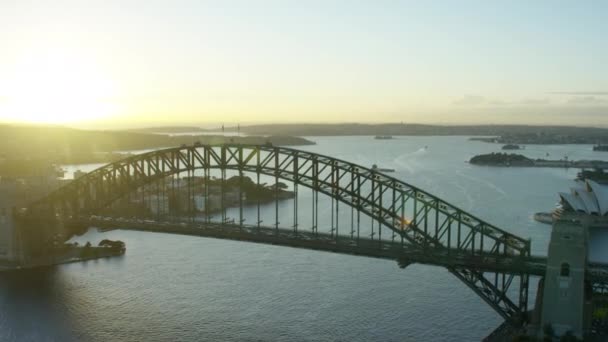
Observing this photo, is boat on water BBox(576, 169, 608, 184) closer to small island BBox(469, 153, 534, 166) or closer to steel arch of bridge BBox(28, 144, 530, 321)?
small island BBox(469, 153, 534, 166)

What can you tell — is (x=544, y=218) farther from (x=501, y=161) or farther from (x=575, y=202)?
(x=501, y=161)

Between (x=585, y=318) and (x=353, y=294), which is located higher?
(x=585, y=318)

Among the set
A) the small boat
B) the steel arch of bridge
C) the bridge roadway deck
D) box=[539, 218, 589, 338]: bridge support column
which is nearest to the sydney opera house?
the small boat

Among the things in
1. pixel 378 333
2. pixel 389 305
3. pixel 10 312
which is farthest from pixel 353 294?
pixel 10 312

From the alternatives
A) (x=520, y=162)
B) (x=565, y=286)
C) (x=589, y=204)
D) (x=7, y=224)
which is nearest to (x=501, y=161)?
(x=520, y=162)

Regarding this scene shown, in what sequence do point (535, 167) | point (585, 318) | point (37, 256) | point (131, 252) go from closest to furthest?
1. point (585, 318)
2. point (37, 256)
3. point (131, 252)
4. point (535, 167)

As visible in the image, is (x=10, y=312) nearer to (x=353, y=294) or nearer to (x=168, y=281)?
(x=168, y=281)
